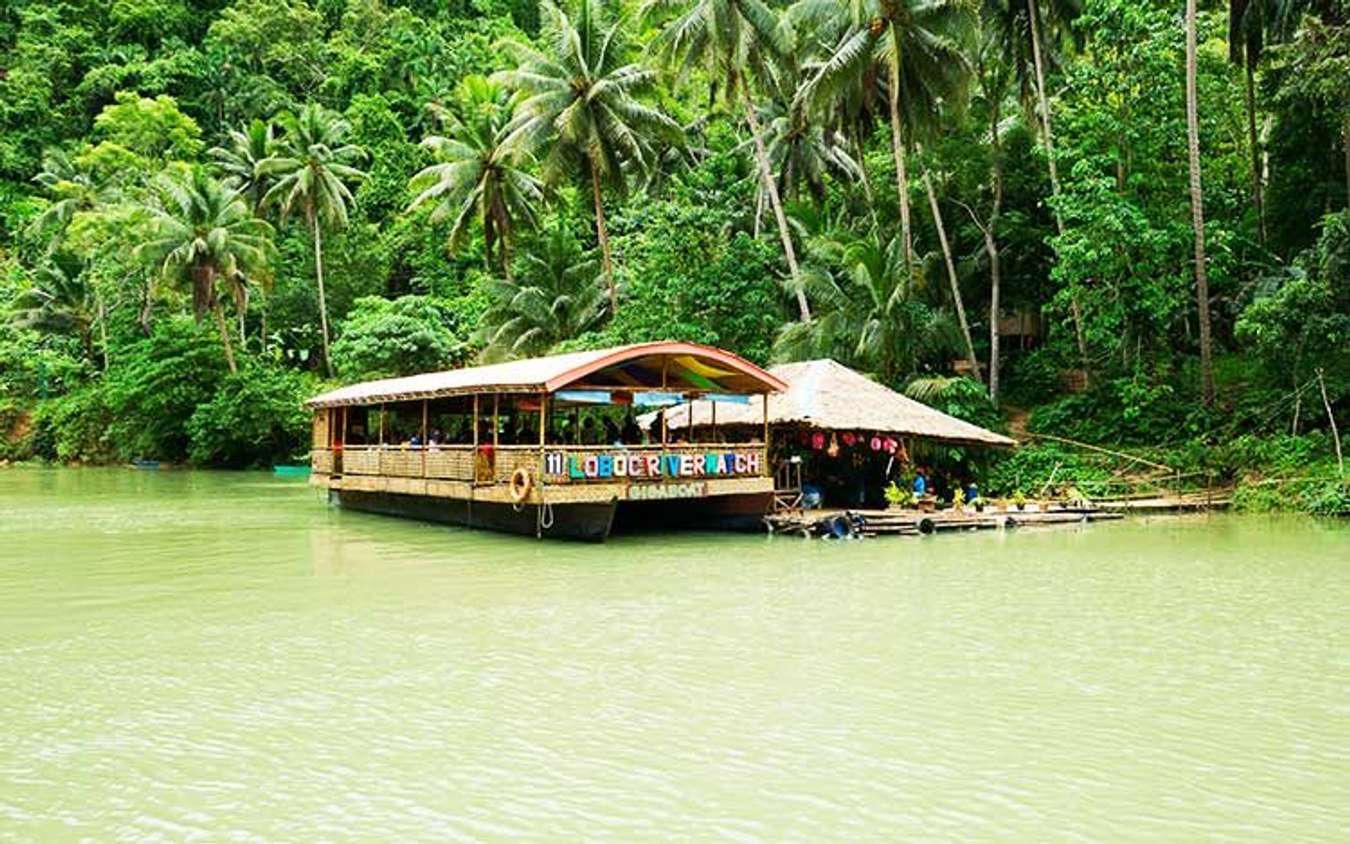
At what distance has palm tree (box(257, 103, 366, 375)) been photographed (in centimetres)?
3744

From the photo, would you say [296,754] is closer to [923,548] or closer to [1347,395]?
[923,548]

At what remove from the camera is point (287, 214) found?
38625 millimetres

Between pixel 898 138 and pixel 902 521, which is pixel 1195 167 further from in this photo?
pixel 902 521

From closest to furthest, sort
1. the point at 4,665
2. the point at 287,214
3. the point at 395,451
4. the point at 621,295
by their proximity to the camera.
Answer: the point at 4,665, the point at 395,451, the point at 621,295, the point at 287,214

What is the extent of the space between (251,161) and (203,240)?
8065 millimetres

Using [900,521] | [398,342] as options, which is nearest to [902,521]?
[900,521]

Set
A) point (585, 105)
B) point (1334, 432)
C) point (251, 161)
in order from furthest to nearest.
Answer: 1. point (251, 161)
2. point (585, 105)
3. point (1334, 432)

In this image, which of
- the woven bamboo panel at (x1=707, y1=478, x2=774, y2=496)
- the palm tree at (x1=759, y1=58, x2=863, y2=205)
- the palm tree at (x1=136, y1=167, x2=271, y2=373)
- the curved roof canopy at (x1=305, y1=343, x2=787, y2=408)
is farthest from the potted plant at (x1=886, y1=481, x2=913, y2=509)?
the palm tree at (x1=136, y1=167, x2=271, y2=373)

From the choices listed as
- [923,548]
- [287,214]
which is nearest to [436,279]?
[287,214]

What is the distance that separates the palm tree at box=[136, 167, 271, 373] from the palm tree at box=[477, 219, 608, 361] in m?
8.49

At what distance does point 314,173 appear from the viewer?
3731 centimetres

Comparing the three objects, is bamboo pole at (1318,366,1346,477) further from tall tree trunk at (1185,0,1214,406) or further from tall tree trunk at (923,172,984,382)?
tall tree trunk at (923,172,984,382)

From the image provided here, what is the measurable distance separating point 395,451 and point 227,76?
36816 mm

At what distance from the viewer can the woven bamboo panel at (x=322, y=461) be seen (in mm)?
23531
